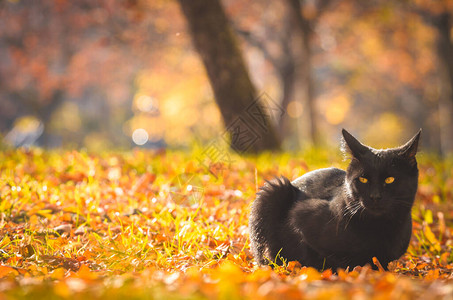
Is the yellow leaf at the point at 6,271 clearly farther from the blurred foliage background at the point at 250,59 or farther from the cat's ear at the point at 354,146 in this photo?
the blurred foliage background at the point at 250,59

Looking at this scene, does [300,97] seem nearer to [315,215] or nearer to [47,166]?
[47,166]

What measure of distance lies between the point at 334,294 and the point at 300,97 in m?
12.1

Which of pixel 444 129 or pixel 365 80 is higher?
pixel 365 80

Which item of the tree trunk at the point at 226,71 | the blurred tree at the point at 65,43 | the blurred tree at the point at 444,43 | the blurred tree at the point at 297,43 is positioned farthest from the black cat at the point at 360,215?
the blurred tree at the point at 444,43

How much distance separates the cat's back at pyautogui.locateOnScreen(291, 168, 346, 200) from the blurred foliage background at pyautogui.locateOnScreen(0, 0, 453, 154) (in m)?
3.18

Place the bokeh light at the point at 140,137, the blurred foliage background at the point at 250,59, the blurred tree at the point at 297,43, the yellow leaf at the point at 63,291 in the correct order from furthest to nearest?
the bokeh light at the point at 140,137 < the blurred foliage background at the point at 250,59 < the blurred tree at the point at 297,43 < the yellow leaf at the point at 63,291

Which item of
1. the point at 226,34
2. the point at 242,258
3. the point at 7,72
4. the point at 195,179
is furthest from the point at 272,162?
the point at 7,72

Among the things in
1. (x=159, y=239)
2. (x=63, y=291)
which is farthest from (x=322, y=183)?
(x=63, y=291)

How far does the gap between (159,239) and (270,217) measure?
905 mm

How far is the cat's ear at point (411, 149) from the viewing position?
2746 mm

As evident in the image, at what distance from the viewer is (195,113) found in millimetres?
20797

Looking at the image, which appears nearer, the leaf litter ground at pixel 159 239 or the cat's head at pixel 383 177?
the leaf litter ground at pixel 159 239

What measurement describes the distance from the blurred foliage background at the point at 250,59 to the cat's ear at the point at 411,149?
3.80m

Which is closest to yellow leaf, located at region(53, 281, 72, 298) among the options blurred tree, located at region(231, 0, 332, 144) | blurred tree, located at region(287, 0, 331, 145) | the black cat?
the black cat
